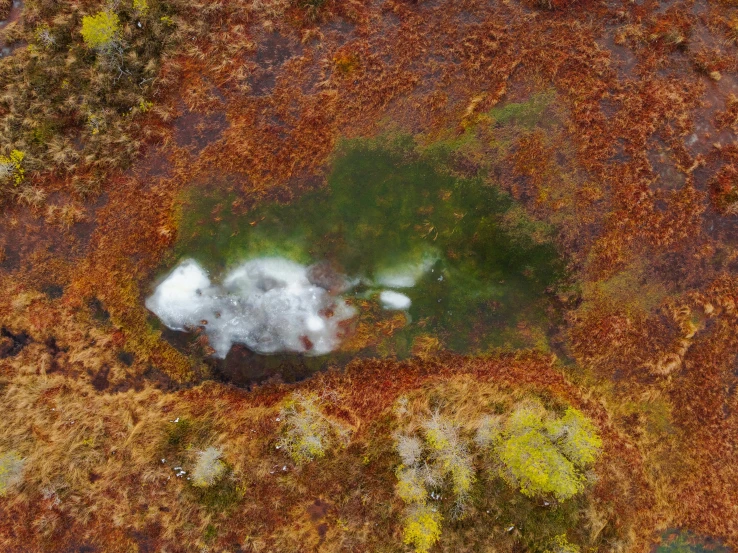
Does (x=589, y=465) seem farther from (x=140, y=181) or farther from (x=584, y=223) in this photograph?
(x=140, y=181)

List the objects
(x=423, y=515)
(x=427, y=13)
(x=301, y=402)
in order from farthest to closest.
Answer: (x=427, y=13), (x=301, y=402), (x=423, y=515)

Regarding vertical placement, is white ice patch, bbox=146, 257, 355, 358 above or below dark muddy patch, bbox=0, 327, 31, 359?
above

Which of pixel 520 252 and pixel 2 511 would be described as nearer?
pixel 2 511

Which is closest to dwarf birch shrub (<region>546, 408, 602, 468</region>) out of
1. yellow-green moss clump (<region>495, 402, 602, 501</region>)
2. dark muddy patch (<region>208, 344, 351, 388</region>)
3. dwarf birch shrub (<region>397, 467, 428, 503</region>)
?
yellow-green moss clump (<region>495, 402, 602, 501</region>)

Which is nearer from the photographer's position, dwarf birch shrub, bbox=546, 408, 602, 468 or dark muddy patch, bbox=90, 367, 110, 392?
dwarf birch shrub, bbox=546, 408, 602, 468

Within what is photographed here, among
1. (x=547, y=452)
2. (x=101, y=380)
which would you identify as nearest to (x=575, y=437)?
(x=547, y=452)

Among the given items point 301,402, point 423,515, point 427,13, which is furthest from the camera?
point 427,13

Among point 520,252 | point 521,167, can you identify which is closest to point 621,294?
point 520,252

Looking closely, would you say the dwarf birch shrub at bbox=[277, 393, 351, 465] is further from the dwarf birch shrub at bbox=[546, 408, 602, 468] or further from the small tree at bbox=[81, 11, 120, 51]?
the small tree at bbox=[81, 11, 120, 51]
